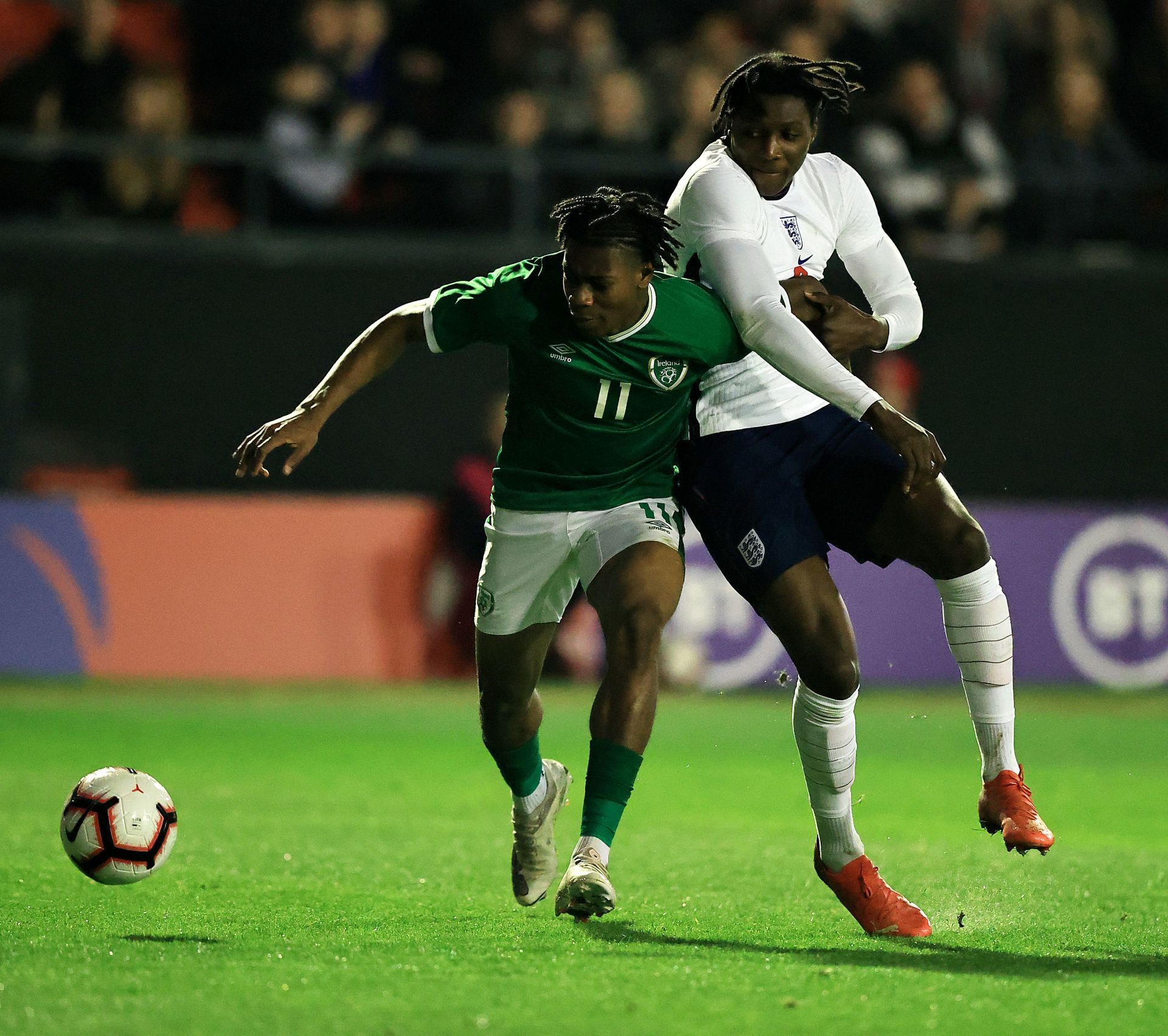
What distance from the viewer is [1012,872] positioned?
21.4 ft

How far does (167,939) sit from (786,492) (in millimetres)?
2214

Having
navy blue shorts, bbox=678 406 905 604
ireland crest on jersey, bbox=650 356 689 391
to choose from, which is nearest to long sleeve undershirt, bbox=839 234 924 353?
navy blue shorts, bbox=678 406 905 604

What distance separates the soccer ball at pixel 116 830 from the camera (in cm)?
541

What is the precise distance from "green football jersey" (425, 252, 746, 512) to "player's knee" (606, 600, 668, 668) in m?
0.45

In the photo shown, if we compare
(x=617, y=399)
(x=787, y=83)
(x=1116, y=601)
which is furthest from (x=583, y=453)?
(x=1116, y=601)

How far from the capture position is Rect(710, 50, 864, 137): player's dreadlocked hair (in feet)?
17.5

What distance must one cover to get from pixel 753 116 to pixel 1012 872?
2934 millimetres

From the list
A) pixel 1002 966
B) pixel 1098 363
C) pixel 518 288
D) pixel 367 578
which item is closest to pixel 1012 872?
pixel 1002 966

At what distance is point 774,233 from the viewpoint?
5.48 meters

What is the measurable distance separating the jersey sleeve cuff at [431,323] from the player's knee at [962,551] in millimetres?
1646

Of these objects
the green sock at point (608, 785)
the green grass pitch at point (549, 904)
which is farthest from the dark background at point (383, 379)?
the green sock at point (608, 785)

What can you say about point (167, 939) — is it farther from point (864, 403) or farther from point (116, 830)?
point (864, 403)

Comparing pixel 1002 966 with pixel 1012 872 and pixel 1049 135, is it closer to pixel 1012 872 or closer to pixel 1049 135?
pixel 1012 872

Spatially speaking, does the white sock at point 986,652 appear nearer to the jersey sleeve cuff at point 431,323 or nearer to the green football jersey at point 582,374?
the green football jersey at point 582,374
